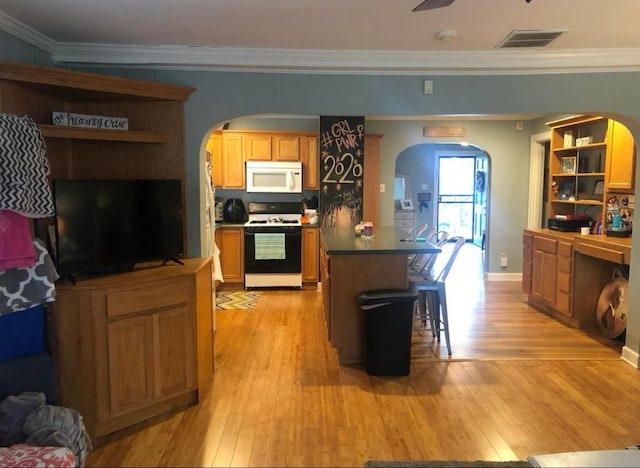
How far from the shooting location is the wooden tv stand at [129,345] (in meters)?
2.70

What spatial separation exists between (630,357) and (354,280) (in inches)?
92.0

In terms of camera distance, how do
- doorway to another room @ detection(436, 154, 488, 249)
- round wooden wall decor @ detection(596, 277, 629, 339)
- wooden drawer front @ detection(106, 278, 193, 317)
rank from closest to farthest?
wooden drawer front @ detection(106, 278, 193, 317) → round wooden wall decor @ detection(596, 277, 629, 339) → doorway to another room @ detection(436, 154, 488, 249)

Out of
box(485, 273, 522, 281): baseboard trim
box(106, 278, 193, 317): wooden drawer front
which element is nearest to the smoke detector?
box(106, 278, 193, 317): wooden drawer front

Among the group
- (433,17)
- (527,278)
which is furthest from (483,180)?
(433,17)

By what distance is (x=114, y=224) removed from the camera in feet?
9.80

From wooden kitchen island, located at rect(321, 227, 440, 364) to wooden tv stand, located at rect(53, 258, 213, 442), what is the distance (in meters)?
1.10

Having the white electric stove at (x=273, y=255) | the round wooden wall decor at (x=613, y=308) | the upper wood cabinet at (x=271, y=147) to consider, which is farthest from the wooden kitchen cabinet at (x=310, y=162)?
the round wooden wall decor at (x=613, y=308)

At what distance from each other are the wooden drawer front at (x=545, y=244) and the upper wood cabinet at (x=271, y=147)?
3.26m

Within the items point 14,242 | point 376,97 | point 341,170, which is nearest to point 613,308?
point 376,97

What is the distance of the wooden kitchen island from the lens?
3773 millimetres

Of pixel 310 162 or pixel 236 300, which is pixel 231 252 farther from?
pixel 310 162

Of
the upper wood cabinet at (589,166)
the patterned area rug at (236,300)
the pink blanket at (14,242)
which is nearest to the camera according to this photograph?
the pink blanket at (14,242)

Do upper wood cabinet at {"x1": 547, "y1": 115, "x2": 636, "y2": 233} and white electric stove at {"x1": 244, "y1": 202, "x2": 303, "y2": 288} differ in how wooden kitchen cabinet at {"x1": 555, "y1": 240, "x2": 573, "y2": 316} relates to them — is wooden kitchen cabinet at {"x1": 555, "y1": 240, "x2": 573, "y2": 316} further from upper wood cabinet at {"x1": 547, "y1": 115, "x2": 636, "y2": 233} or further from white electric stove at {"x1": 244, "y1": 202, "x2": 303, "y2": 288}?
white electric stove at {"x1": 244, "y1": 202, "x2": 303, "y2": 288}

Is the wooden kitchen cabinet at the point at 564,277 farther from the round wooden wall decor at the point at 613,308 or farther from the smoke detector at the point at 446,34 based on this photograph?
the smoke detector at the point at 446,34
